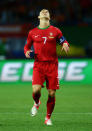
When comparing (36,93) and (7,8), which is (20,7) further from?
(36,93)

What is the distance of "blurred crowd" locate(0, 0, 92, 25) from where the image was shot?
98.4 ft

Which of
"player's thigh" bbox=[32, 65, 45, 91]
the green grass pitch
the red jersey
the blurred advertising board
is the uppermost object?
the red jersey

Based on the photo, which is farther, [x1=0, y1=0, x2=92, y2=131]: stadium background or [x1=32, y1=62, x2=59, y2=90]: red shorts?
[x1=0, y1=0, x2=92, y2=131]: stadium background

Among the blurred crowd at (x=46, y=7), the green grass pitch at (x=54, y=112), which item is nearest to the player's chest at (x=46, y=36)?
the green grass pitch at (x=54, y=112)

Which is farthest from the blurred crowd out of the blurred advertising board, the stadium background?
the blurred advertising board

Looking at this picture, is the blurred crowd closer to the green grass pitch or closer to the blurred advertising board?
the blurred advertising board

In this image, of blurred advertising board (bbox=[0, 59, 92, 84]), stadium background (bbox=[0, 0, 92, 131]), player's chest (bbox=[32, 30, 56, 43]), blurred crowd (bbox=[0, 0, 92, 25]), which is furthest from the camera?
blurred crowd (bbox=[0, 0, 92, 25])

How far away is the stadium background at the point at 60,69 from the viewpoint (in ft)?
30.9

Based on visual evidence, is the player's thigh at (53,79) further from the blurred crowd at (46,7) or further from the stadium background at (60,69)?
the blurred crowd at (46,7)

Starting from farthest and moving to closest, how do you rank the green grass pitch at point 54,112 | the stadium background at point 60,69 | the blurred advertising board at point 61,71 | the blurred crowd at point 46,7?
the blurred crowd at point 46,7, the blurred advertising board at point 61,71, the stadium background at point 60,69, the green grass pitch at point 54,112

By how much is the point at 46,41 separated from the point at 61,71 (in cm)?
1190

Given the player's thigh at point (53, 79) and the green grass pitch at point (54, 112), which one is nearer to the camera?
the green grass pitch at point (54, 112)

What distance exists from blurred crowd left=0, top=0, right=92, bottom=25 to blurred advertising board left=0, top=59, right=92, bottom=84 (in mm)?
9204

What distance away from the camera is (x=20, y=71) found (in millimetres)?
20734
